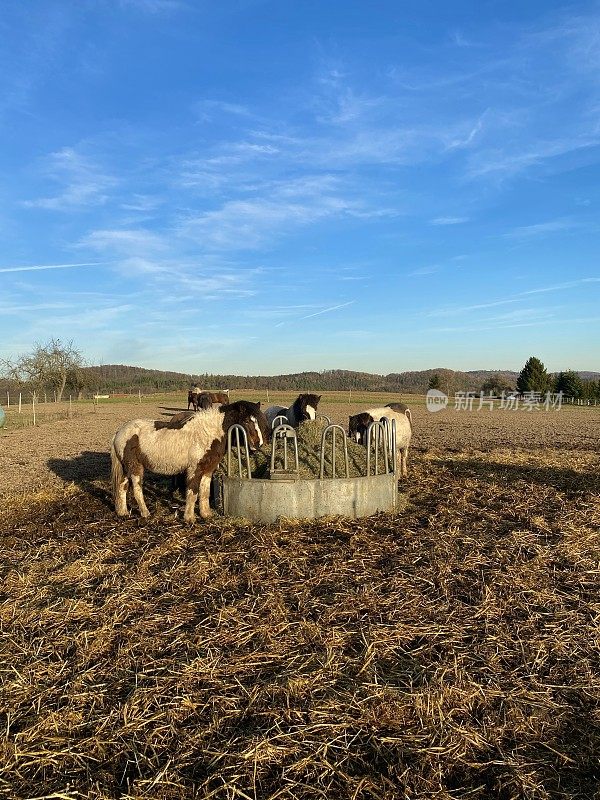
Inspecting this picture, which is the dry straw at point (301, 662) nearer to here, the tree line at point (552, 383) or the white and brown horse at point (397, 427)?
the white and brown horse at point (397, 427)

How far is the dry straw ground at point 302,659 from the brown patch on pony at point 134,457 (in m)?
0.77

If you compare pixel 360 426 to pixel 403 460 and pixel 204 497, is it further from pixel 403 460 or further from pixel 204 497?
pixel 204 497

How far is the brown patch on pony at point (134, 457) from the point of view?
7.62 meters

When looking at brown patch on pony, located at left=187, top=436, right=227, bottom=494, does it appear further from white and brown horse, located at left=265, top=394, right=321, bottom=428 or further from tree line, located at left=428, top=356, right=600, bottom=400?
tree line, located at left=428, top=356, right=600, bottom=400

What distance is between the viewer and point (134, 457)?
762cm

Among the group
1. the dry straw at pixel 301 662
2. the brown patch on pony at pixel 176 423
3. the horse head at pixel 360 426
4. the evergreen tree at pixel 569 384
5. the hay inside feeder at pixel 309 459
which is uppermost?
the evergreen tree at pixel 569 384

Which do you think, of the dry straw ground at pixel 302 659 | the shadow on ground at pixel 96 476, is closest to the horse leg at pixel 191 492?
the dry straw ground at pixel 302 659

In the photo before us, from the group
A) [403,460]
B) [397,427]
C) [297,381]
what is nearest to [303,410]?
[397,427]

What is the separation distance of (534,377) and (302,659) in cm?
7295

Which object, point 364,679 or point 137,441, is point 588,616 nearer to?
point 364,679

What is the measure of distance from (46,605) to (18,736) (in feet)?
6.22

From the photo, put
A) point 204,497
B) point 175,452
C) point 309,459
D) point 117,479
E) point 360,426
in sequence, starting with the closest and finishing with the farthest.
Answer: point 175,452 → point 204,497 → point 117,479 → point 309,459 → point 360,426

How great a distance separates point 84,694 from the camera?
339 centimetres

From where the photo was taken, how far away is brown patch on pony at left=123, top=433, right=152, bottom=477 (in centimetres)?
762
